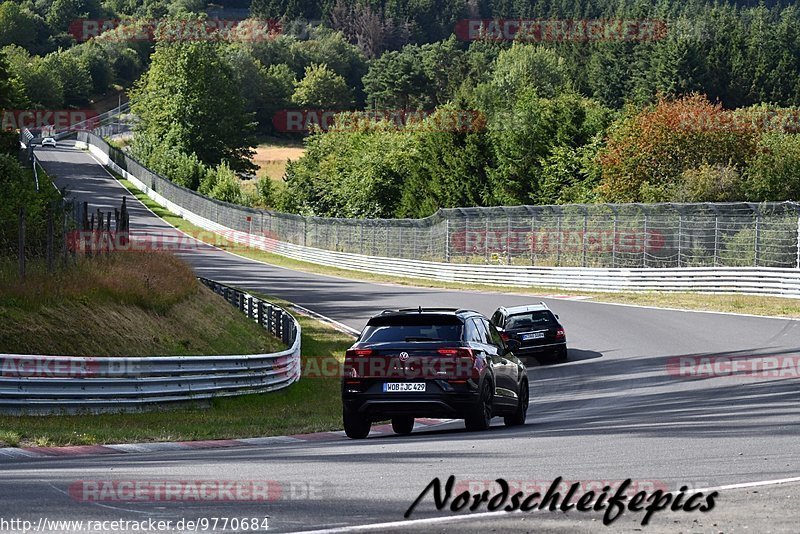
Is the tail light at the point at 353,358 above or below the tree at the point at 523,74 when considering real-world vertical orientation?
above

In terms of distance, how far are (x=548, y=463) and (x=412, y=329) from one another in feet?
13.3

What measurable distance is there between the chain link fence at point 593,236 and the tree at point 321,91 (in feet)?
377

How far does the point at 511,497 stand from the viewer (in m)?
9.09

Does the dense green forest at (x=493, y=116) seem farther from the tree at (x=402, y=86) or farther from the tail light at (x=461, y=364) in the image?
the tail light at (x=461, y=364)

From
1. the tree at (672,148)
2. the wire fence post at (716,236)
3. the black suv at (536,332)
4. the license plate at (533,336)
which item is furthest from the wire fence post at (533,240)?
the license plate at (533,336)

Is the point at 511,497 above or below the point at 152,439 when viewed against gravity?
above

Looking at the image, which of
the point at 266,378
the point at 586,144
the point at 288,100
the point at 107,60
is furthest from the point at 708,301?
the point at 107,60

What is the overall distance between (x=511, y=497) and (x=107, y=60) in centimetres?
19307

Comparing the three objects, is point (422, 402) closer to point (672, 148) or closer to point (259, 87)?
point (672, 148)

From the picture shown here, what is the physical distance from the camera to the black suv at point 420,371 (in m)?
14.6

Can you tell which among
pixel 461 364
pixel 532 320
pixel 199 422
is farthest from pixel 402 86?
pixel 461 364

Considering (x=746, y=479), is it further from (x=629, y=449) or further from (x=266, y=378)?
(x=266, y=378)

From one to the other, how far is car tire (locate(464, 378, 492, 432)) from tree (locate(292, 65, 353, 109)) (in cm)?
16795

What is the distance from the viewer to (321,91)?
616ft
